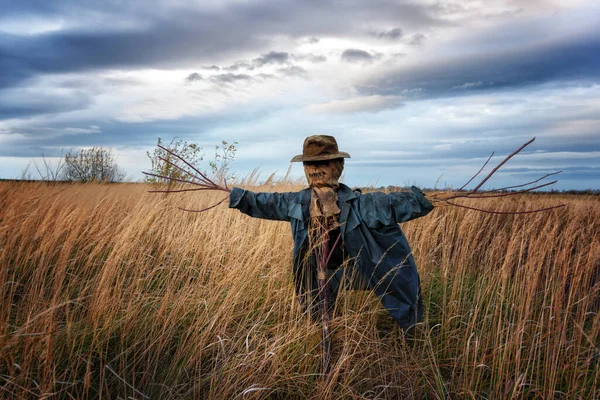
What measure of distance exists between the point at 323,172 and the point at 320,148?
0.56 feet

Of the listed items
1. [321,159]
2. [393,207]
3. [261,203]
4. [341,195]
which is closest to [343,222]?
[341,195]

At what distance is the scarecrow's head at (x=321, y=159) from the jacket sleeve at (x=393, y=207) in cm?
29

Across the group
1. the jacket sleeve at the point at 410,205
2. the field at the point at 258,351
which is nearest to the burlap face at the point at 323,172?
the jacket sleeve at the point at 410,205

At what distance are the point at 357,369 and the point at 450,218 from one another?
4.61 metres

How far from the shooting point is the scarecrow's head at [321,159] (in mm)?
2854

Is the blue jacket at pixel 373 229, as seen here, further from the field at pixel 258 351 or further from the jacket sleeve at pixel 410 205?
the field at pixel 258 351

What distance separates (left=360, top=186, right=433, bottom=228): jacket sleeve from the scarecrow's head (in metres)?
0.29

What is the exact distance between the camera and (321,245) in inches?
114

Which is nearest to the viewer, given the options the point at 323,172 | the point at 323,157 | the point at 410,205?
the point at 410,205

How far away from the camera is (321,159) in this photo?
2.81 metres

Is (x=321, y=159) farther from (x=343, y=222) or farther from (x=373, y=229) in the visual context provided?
(x=373, y=229)

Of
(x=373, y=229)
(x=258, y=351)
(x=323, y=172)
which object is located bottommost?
(x=258, y=351)

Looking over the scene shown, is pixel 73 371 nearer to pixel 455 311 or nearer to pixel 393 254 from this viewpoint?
pixel 393 254

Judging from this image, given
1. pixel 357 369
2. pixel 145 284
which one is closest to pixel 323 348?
pixel 357 369
